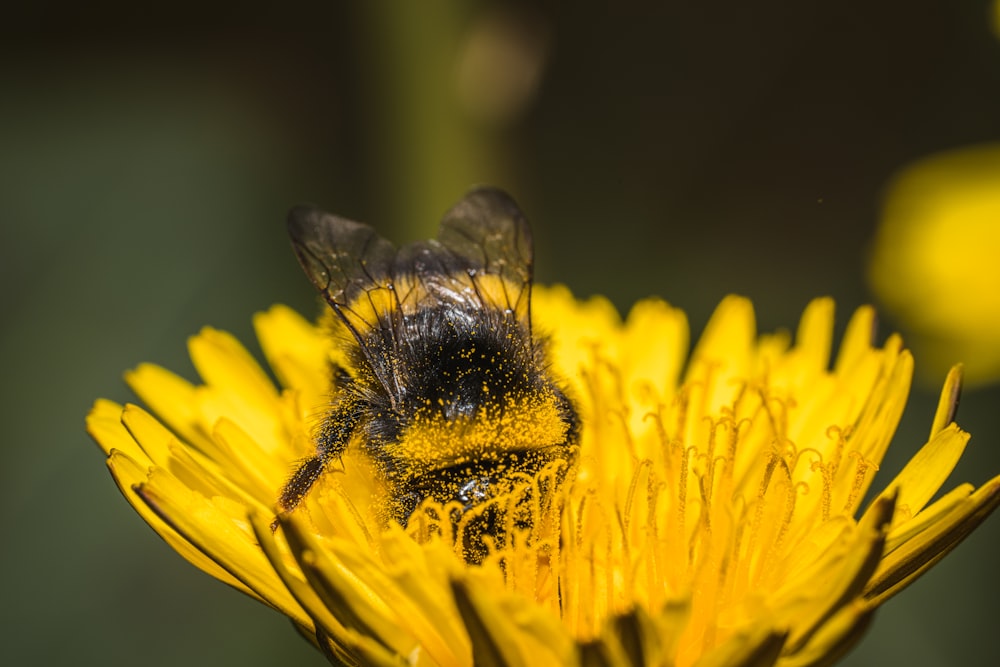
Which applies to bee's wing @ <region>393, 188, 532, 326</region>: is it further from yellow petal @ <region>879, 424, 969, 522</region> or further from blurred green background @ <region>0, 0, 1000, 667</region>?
blurred green background @ <region>0, 0, 1000, 667</region>

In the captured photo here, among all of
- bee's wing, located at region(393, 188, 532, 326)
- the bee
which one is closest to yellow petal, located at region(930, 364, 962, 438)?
the bee

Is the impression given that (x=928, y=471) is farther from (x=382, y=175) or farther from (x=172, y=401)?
(x=382, y=175)

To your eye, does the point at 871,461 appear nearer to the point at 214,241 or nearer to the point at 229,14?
the point at 214,241

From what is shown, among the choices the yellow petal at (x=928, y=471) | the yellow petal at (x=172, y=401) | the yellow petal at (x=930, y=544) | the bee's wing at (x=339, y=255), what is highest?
the yellow petal at (x=928, y=471)

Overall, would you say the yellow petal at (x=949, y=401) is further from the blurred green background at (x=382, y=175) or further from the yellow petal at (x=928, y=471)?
the blurred green background at (x=382, y=175)

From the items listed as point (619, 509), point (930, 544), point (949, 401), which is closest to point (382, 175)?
point (619, 509)

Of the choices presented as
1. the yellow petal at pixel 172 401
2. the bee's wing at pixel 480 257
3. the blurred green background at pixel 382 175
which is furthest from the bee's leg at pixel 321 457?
the blurred green background at pixel 382 175

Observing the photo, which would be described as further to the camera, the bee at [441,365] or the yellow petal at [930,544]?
the bee at [441,365]
